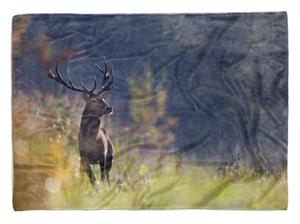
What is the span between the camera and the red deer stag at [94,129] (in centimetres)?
145

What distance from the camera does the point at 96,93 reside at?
1.45m

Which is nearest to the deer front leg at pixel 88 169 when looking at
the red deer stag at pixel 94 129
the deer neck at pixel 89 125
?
the red deer stag at pixel 94 129

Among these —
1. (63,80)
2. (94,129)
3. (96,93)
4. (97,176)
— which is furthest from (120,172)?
(63,80)

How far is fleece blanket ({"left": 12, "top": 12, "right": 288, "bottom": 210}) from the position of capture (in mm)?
1437

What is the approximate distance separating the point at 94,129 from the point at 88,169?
0.52ft

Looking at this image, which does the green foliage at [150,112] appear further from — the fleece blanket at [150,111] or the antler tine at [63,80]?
the antler tine at [63,80]

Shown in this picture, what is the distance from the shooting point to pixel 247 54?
144cm

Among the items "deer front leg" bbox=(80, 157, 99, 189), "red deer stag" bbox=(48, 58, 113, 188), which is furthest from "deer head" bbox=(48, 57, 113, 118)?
"deer front leg" bbox=(80, 157, 99, 189)

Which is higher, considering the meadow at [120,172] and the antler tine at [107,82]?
the antler tine at [107,82]
